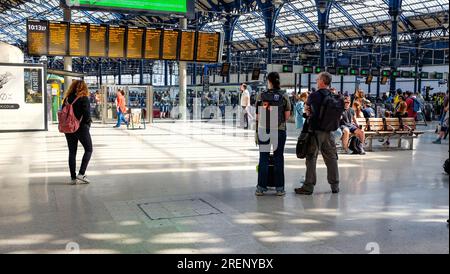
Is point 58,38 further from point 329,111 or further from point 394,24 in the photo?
point 394,24

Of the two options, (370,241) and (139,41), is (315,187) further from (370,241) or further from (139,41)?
(139,41)

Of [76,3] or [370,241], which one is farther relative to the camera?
[76,3]

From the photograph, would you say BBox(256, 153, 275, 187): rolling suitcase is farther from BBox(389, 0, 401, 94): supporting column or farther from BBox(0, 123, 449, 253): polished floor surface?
BBox(389, 0, 401, 94): supporting column

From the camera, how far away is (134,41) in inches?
607

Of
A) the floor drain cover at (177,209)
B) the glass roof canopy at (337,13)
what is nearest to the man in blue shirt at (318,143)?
the floor drain cover at (177,209)

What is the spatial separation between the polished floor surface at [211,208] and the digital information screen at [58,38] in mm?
5878

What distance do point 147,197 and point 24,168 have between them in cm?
323

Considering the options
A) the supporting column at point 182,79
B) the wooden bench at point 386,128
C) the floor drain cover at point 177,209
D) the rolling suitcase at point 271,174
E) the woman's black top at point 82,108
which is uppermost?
the supporting column at point 182,79

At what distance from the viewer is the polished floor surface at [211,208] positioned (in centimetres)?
393

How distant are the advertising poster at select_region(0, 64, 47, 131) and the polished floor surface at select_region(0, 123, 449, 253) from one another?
5.16 meters

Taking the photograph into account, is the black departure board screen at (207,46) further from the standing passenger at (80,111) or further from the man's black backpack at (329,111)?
the man's black backpack at (329,111)

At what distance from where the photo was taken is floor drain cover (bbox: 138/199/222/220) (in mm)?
4848

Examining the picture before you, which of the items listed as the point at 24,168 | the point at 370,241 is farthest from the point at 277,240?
the point at 24,168

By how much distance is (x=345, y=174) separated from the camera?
745cm
